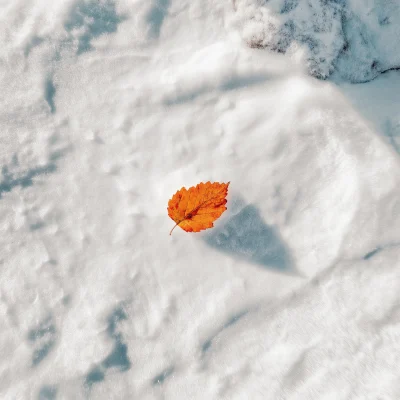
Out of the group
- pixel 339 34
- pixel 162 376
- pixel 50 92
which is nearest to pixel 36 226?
pixel 50 92

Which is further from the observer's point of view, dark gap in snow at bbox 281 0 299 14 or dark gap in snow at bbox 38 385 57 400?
dark gap in snow at bbox 281 0 299 14

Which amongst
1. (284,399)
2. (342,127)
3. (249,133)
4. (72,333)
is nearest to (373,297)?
(284,399)

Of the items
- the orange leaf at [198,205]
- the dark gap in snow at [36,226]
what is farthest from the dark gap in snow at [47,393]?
the orange leaf at [198,205]

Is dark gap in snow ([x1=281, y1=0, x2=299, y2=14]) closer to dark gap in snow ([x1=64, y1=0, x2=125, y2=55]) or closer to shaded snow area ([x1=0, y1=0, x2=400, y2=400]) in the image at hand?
shaded snow area ([x1=0, y1=0, x2=400, y2=400])

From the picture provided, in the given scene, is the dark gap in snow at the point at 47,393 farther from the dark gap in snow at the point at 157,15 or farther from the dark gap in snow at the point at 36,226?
the dark gap in snow at the point at 157,15

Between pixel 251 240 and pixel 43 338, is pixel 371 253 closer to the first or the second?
pixel 251 240

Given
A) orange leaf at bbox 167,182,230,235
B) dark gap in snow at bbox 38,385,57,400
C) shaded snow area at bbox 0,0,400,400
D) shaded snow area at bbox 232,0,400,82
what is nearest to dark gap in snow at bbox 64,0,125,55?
shaded snow area at bbox 0,0,400,400

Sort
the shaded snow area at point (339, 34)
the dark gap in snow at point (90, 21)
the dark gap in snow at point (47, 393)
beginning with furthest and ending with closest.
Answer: the dark gap in snow at point (90, 21)
the shaded snow area at point (339, 34)
the dark gap in snow at point (47, 393)

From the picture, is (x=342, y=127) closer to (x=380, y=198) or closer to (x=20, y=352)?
(x=380, y=198)
